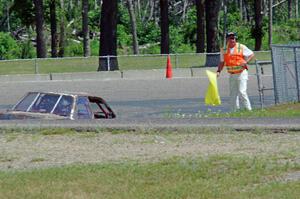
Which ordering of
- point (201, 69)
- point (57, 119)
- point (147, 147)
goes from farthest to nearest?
point (201, 69)
point (57, 119)
point (147, 147)

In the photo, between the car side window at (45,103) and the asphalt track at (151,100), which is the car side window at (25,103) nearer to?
the car side window at (45,103)

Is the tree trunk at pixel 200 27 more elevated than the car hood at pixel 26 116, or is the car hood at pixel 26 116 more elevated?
the tree trunk at pixel 200 27

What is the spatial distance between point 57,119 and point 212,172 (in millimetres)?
6197

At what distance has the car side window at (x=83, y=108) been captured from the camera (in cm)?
1694

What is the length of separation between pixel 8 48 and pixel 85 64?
1462 inches

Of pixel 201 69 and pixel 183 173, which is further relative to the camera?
pixel 201 69

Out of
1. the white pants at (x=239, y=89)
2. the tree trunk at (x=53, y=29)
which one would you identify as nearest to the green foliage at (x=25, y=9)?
the tree trunk at (x=53, y=29)

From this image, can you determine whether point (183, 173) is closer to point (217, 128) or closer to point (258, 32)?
point (217, 128)

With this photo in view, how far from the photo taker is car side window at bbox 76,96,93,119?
55.6ft

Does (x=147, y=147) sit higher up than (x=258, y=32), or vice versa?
(x=258, y=32)

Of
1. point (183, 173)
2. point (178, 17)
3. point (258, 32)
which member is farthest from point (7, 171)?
point (178, 17)

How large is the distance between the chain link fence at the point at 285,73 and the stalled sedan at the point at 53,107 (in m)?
5.92

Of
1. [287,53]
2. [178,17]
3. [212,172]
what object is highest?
[178,17]

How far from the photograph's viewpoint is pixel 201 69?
38562mm
